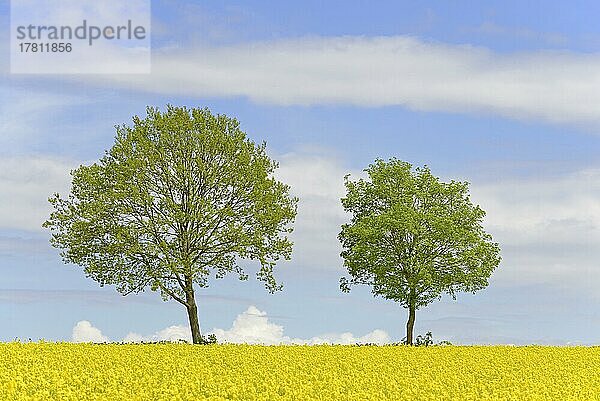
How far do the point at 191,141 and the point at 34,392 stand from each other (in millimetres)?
28979

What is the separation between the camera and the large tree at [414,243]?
4694 cm

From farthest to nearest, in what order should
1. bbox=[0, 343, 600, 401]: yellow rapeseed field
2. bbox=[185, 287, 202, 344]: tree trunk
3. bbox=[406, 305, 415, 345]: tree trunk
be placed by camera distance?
bbox=[406, 305, 415, 345]: tree trunk, bbox=[185, 287, 202, 344]: tree trunk, bbox=[0, 343, 600, 401]: yellow rapeseed field

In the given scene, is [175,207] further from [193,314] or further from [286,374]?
[286,374]

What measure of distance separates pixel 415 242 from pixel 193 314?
1448 centimetres

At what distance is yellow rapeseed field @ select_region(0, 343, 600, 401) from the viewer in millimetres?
16922

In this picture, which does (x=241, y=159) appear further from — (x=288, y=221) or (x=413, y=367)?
(x=413, y=367)

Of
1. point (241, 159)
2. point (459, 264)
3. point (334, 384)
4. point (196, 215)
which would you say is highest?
point (241, 159)

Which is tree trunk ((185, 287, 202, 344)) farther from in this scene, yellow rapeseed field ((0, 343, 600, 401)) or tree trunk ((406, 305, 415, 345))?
tree trunk ((406, 305, 415, 345))

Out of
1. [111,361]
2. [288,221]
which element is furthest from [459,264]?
[111,361]

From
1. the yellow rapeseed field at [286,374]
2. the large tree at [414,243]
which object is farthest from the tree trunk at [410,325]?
the yellow rapeseed field at [286,374]

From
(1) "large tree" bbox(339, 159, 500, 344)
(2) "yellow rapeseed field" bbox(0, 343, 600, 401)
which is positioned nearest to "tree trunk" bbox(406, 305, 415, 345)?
(1) "large tree" bbox(339, 159, 500, 344)

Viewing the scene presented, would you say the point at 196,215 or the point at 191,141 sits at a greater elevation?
the point at 191,141

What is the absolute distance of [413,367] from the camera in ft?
86.0

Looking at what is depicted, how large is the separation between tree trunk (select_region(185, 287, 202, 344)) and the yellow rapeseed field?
9763 mm
